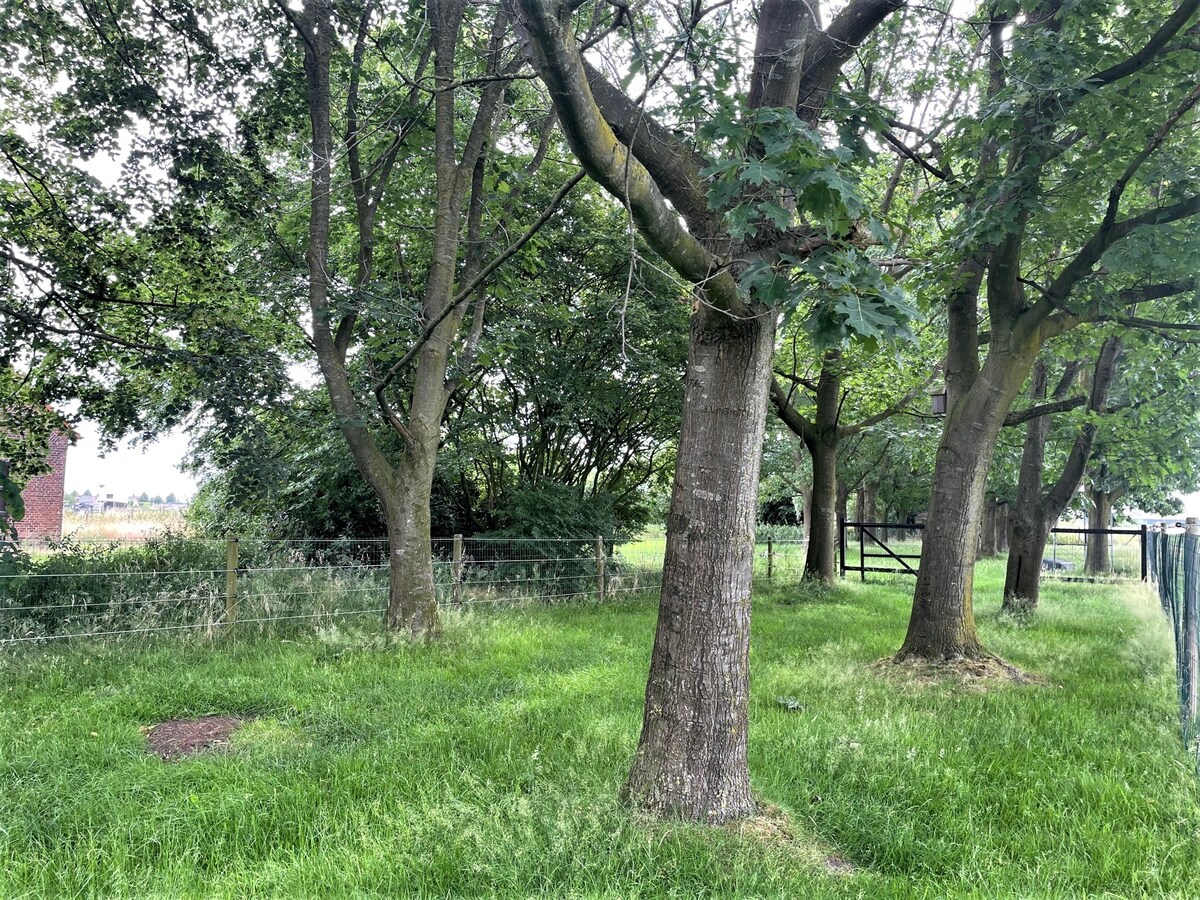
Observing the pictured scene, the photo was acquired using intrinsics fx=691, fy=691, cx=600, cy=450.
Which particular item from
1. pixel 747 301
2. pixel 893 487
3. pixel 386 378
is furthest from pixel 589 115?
pixel 893 487

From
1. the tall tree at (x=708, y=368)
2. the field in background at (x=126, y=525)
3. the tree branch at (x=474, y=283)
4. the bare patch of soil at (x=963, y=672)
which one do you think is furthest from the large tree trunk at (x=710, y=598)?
the field in background at (x=126, y=525)

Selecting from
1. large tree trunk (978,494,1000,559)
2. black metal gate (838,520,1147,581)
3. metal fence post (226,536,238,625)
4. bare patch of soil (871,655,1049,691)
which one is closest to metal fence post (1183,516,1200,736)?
bare patch of soil (871,655,1049,691)

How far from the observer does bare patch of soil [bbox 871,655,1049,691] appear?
621 centimetres

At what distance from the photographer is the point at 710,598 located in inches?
131

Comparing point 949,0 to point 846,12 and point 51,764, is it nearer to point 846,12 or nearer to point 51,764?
point 846,12

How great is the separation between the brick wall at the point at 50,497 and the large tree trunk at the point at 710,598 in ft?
76.6

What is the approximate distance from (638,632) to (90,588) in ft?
20.8

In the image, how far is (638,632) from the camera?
853 centimetres

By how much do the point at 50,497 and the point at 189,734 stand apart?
22507 mm

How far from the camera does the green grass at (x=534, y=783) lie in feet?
9.27

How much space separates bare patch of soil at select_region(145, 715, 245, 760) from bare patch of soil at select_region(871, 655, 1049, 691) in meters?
5.53

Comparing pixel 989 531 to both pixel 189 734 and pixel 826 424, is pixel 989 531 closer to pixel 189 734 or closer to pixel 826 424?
pixel 826 424

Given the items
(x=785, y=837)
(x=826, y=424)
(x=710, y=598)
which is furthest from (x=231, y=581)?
(x=826, y=424)

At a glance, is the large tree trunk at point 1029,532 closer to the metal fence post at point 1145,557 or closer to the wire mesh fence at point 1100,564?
the wire mesh fence at point 1100,564
